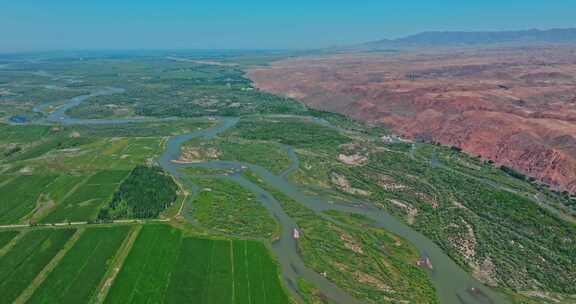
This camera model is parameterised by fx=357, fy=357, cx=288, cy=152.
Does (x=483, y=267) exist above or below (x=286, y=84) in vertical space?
below

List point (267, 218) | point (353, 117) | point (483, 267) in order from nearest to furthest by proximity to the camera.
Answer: point (483, 267) → point (267, 218) → point (353, 117)

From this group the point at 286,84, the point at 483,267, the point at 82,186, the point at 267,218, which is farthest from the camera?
the point at 286,84

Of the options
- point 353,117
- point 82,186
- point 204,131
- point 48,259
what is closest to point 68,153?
A: point 82,186

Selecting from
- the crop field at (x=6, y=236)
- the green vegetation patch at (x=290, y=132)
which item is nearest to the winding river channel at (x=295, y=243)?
the green vegetation patch at (x=290, y=132)

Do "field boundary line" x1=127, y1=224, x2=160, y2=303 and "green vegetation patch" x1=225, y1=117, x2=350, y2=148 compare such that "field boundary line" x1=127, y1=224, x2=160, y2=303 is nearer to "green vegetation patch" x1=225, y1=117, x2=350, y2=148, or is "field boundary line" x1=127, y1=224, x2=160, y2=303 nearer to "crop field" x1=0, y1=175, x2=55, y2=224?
"crop field" x1=0, y1=175, x2=55, y2=224

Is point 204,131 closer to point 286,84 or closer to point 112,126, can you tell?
point 112,126

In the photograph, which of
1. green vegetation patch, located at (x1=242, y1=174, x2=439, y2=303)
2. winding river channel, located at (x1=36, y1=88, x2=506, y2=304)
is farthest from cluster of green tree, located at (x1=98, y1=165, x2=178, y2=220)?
green vegetation patch, located at (x1=242, y1=174, x2=439, y2=303)

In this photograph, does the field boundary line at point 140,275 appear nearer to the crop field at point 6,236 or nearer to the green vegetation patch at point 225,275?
the green vegetation patch at point 225,275
